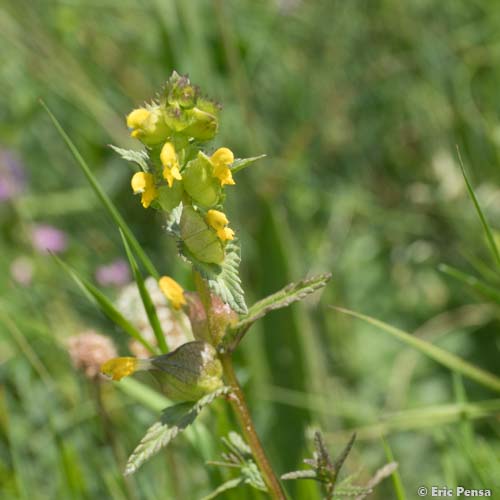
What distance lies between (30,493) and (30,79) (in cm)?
120

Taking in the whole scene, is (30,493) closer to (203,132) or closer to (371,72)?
(203,132)

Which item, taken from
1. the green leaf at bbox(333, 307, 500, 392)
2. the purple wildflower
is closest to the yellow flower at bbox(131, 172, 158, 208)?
the green leaf at bbox(333, 307, 500, 392)

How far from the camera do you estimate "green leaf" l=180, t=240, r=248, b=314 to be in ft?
1.90

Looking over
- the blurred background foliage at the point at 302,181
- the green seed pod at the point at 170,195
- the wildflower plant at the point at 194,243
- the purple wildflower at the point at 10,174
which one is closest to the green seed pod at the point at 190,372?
the wildflower plant at the point at 194,243

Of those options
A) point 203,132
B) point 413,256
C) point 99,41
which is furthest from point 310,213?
point 203,132

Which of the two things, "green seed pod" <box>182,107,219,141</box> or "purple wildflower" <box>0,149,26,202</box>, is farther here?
"purple wildflower" <box>0,149,26,202</box>

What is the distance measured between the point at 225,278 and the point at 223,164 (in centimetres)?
8

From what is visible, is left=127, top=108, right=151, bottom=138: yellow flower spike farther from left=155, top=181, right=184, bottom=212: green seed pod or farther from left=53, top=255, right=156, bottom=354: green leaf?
left=53, top=255, right=156, bottom=354: green leaf

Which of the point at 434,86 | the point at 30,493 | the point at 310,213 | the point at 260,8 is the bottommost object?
the point at 30,493

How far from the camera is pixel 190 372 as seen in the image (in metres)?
0.61

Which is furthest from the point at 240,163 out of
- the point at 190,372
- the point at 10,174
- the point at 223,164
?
the point at 10,174

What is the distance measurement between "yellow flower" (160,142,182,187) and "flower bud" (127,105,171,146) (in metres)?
0.01

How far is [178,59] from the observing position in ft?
5.22

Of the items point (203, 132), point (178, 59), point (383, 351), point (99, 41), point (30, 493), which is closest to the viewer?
point (203, 132)
